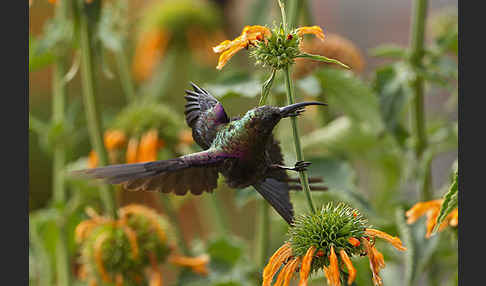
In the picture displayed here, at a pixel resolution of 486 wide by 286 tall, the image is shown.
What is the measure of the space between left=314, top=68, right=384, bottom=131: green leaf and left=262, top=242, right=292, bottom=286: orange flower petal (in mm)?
248

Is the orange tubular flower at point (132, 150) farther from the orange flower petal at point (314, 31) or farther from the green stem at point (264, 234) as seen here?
the orange flower petal at point (314, 31)

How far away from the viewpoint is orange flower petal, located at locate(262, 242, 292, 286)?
0.93 feet

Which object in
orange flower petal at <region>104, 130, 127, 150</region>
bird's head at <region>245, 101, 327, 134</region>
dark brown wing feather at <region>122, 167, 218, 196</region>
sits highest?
orange flower petal at <region>104, 130, 127, 150</region>

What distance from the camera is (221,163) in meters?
0.27

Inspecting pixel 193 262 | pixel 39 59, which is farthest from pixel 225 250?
pixel 39 59

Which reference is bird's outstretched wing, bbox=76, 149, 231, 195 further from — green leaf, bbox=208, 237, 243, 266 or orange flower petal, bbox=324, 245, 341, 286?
green leaf, bbox=208, 237, 243, 266

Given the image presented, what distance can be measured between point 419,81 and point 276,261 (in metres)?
0.32

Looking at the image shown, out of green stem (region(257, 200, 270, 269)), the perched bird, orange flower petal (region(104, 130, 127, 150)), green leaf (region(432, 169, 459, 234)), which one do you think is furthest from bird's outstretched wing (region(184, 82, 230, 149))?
orange flower petal (region(104, 130, 127, 150))

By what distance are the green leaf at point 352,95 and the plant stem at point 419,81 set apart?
0.13 ft

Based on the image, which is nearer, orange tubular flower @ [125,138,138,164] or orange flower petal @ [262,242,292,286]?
orange flower petal @ [262,242,292,286]

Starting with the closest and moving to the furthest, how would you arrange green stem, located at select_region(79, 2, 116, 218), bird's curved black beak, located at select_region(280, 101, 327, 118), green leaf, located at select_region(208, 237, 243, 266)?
bird's curved black beak, located at select_region(280, 101, 327, 118) < green stem, located at select_region(79, 2, 116, 218) < green leaf, located at select_region(208, 237, 243, 266)

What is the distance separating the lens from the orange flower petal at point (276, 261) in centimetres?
28

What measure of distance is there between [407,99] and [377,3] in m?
1.23

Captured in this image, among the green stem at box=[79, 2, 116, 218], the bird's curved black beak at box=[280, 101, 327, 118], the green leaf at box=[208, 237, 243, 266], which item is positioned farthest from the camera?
the green leaf at box=[208, 237, 243, 266]
